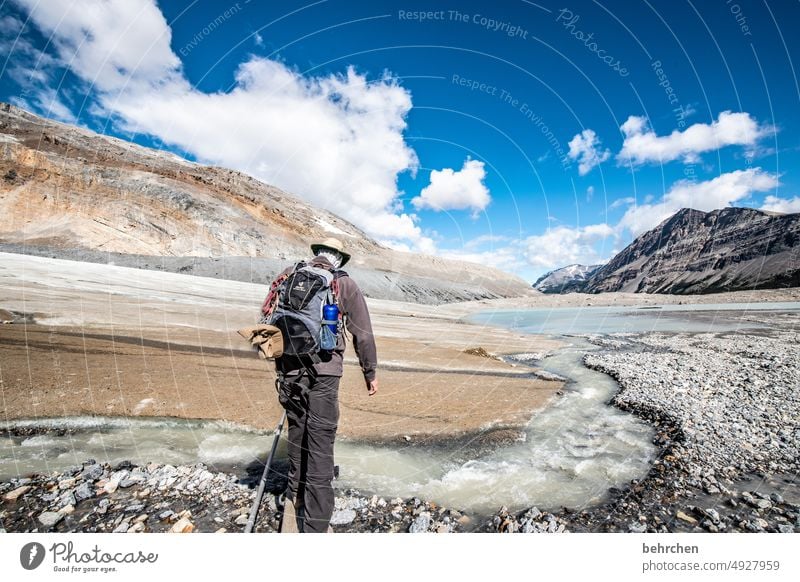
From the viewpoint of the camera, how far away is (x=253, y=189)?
152m

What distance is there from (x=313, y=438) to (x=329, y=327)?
130 centimetres

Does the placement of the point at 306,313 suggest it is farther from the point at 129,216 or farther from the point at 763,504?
the point at 129,216

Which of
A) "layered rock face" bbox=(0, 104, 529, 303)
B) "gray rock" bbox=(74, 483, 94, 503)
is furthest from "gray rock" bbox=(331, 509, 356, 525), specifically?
"layered rock face" bbox=(0, 104, 529, 303)

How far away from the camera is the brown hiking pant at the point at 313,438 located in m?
3.94

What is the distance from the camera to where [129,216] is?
254 feet

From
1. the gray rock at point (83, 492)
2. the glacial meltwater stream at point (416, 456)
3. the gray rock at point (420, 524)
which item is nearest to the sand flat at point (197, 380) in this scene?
the glacial meltwater stream at point (416, 456)

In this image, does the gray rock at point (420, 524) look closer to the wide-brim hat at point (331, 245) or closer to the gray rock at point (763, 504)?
the wide-brim hat at point (331, 245)

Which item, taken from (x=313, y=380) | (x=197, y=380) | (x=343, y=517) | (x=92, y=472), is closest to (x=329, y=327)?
(x=313, y=380)

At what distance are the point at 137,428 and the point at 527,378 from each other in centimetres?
1170

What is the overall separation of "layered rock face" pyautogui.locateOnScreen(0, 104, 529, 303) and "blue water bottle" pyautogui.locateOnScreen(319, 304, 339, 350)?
57.6 meters

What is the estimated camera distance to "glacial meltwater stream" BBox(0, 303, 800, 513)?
519 centimetres

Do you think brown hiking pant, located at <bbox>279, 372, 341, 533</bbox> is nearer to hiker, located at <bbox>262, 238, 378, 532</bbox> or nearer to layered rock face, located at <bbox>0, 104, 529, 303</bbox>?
hiker, located at <bbox>262, 238, 378, 532</bbox>

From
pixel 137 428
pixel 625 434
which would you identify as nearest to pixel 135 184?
pixel 137 428
